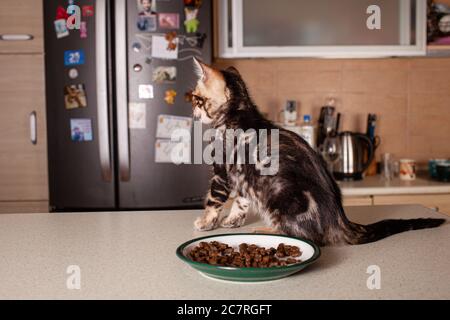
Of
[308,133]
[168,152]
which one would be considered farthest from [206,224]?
[308,133]

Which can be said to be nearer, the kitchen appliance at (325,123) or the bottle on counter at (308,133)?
the bottle on counter at (308,133)

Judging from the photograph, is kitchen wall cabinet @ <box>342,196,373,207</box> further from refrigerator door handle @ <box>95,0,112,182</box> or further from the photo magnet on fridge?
the photo magnet on fridge

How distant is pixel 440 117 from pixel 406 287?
2.39m

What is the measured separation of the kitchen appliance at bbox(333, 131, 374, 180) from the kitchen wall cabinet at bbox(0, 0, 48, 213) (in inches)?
59.2

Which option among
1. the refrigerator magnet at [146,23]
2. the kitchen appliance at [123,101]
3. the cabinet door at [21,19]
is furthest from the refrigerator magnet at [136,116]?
the cabinet door at [21,19]

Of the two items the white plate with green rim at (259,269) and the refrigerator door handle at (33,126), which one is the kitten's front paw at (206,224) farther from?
the refrigerator door handle at (33,126)

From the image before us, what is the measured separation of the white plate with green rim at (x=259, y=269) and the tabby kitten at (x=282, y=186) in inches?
2.4

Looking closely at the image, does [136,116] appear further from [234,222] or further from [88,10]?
[234,222]

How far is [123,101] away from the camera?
2539mm

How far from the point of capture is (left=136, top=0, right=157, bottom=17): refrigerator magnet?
252cm

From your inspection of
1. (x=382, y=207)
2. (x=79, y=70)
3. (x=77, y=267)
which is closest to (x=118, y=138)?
(x=79, y=70)

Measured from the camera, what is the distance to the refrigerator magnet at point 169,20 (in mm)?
2535

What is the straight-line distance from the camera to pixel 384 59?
9.94ft

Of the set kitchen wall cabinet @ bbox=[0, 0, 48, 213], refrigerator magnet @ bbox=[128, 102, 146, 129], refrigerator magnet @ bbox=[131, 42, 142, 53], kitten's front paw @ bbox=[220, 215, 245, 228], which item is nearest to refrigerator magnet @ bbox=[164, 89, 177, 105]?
refrigerator magnet @ bbox=[128, 102, 146, 129]
